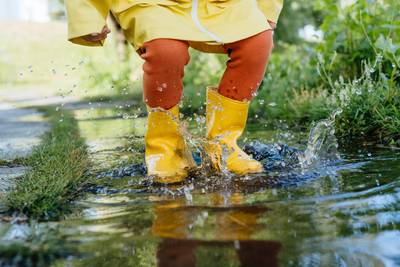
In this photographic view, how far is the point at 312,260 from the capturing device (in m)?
1.71

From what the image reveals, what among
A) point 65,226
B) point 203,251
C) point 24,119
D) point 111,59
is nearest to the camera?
point 203,251

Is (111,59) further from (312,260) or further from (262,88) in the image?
(312,260)

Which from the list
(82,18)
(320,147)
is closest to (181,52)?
(82,18)

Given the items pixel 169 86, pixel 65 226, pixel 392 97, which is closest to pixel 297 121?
pixel 392 97

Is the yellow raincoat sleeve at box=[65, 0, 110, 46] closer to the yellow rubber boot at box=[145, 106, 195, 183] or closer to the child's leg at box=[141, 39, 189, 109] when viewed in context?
the child's leg at box=[141, 39, 189, 109]

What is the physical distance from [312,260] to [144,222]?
Result: 64 cm

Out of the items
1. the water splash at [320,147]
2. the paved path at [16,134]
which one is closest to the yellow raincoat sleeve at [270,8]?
the water splash at [320,147]

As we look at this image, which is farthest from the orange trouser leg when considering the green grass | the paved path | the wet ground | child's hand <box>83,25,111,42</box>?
the paved path

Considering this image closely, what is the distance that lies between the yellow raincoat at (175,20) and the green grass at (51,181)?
565 mm

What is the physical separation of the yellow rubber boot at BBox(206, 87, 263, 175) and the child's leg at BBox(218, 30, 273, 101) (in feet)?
0.14

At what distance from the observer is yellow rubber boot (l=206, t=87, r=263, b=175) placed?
3.10m

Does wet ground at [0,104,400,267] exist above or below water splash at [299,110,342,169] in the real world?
above

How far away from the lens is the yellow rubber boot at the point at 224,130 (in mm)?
3102

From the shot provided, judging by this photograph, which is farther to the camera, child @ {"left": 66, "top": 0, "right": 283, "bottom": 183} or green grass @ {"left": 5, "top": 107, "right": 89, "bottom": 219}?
child @ {"left": 66, "top": 0, "right": 283, "bottom": 183}
